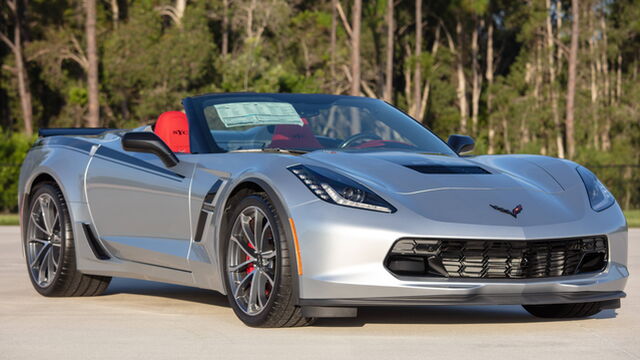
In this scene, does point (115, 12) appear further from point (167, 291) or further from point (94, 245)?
point (94, 245)

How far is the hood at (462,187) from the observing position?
6.22 metres

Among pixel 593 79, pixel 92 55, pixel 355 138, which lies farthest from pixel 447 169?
pixel 593 79

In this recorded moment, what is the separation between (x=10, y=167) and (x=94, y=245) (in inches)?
876

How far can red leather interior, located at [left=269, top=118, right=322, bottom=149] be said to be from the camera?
737 centimetres

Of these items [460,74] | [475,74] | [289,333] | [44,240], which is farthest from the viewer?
[460,74]

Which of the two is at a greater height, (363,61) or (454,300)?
(454,300)

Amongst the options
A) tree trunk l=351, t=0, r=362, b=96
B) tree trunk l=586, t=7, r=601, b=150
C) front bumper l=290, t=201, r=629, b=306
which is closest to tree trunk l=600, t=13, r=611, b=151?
tree trunk l=586, t=7, r=601, b=150

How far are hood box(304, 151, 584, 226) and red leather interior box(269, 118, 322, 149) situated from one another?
0.49 metres

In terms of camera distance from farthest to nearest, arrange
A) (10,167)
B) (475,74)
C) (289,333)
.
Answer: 1. (475,74)
2. (10,167)
3. (289,333)

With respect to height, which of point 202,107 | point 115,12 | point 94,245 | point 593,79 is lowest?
point 593,79

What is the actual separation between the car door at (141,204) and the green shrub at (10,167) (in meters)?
21.8

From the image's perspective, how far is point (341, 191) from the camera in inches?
244

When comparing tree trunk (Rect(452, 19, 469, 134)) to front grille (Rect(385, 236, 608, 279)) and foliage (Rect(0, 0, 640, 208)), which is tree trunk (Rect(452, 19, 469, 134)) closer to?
foliage (Rect(0, 0, 640, 208))

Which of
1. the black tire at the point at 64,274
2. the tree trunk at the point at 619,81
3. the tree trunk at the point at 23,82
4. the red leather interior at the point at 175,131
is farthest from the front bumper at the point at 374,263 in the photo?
the tree trunk at the point at 619,81
